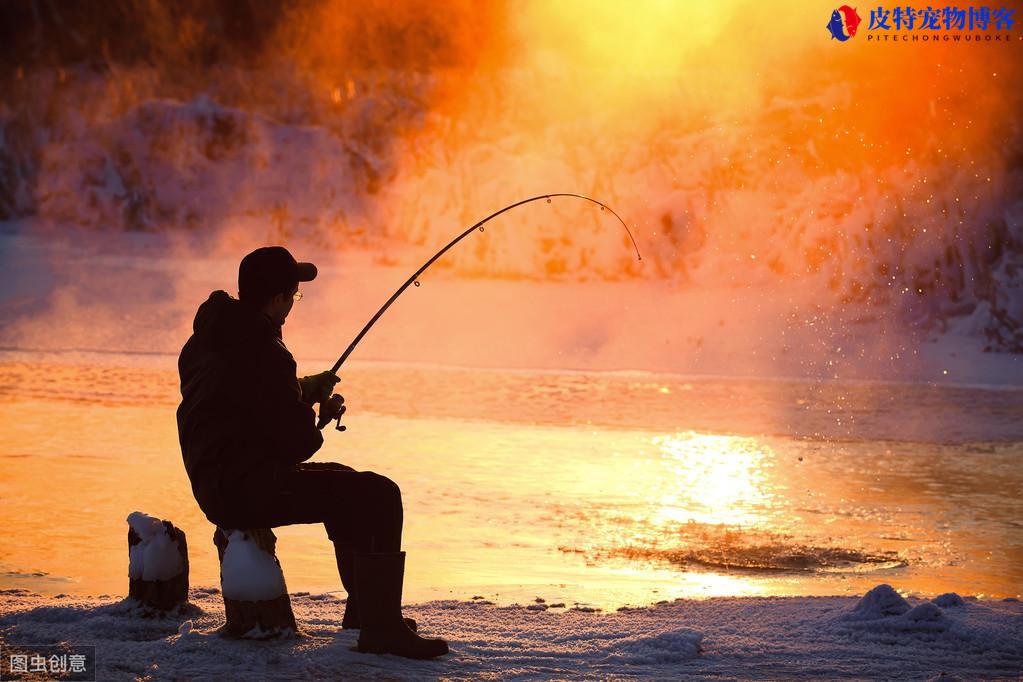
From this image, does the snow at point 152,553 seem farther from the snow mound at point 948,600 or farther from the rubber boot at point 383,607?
the snow mound at point 948,600

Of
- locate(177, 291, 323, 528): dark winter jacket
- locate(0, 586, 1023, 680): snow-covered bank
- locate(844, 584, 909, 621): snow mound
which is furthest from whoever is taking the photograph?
locate(844, 584, 909, 621): snow mound

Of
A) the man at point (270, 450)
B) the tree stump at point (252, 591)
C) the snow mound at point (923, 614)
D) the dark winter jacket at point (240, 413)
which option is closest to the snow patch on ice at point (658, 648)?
the man at point (270, 450)

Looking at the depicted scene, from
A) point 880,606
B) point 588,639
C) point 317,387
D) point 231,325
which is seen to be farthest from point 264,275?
point 880,606

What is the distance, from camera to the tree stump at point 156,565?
168 inches

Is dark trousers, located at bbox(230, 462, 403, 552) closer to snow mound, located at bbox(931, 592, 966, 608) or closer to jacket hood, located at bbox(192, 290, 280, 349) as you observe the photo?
jacket hood, located at bbox(192, 290, 280, 349)

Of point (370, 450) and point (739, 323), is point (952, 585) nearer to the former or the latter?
point (370, 450)

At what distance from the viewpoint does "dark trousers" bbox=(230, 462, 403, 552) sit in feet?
12.6

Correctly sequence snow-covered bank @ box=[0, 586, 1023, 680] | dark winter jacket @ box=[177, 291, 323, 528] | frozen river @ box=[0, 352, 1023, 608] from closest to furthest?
dark winter jacket @ box=[177, 291, 323, 528] → snow-covered bank @ box=[0, 586, 1023, 680] → frozen river @ box=[0, 352, 1023, 608]

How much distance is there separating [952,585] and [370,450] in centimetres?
364

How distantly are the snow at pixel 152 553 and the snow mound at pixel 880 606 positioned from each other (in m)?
1.97

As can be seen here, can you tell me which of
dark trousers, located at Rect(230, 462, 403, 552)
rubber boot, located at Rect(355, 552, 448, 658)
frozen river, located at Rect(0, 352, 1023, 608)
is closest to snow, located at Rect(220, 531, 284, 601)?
dark trousers, located at Rect(230, 462, 403, 552)

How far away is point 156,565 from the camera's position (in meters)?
4.27

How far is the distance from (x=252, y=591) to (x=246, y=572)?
53 millimetres

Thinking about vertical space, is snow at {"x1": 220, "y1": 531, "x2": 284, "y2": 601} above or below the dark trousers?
below
